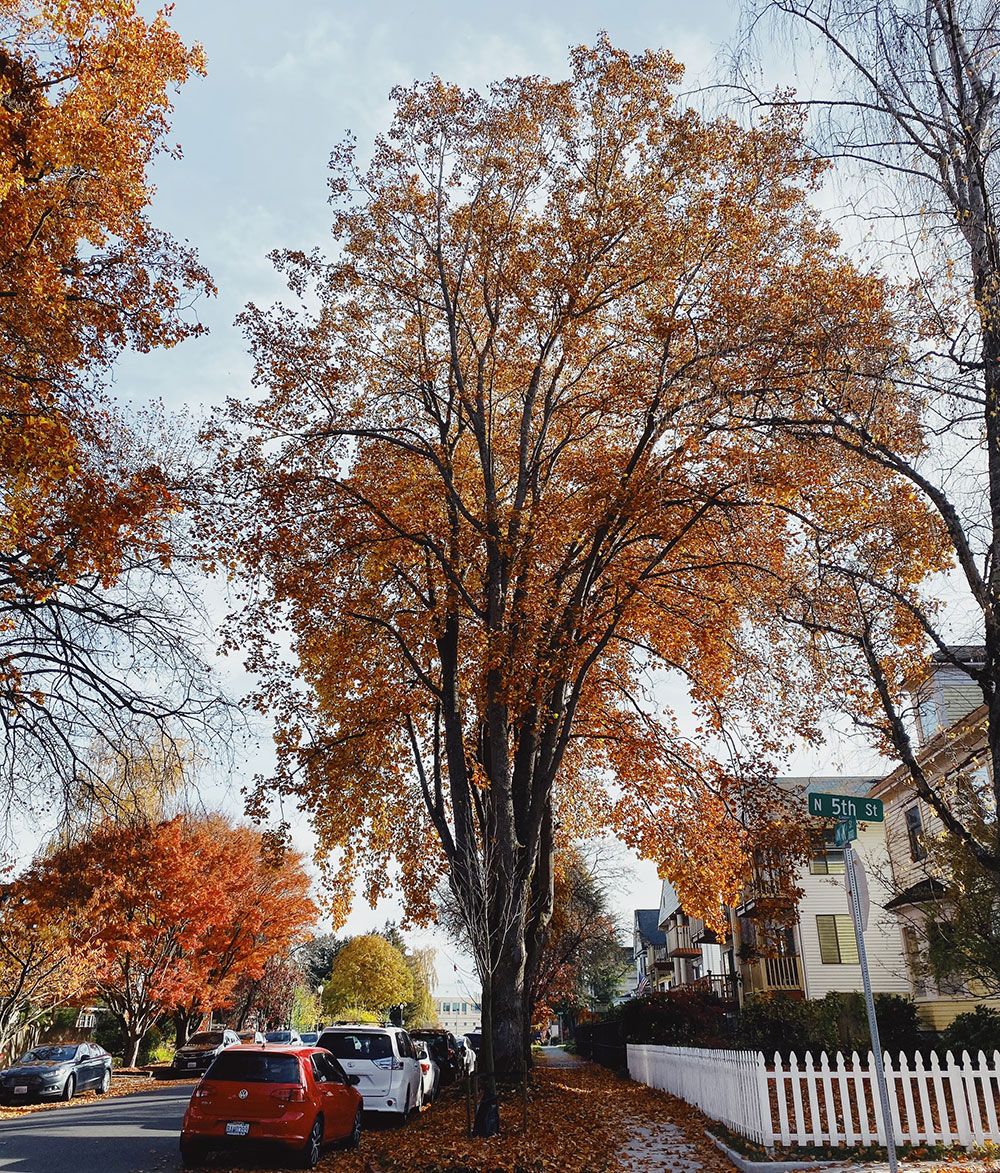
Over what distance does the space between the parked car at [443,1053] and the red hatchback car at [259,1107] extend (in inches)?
590

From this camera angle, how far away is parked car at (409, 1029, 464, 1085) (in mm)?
27266

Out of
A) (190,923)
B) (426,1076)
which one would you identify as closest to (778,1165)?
(426,1076)

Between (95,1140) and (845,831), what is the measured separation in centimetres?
1275

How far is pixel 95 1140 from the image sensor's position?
47.0 feet

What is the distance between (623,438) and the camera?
20.1m

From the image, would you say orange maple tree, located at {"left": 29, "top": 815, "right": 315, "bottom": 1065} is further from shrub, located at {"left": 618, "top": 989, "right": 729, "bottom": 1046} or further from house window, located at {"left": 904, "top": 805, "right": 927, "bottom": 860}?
house window, located at {"left": 904, "top": 805, "right": 927, "bottom": 860}

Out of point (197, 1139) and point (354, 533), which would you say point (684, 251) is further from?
point (197, 1139)

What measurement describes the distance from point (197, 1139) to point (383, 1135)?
499cm

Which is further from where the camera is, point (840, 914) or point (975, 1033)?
point (840, 914)

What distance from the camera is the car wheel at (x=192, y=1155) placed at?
11758 mm

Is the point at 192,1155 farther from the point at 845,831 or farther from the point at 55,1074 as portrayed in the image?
the point at 55,1074

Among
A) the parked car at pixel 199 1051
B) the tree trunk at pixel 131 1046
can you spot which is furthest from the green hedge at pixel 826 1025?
the tree trunk at pixel 131 1046

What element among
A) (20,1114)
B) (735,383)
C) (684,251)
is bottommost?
(20,1114)

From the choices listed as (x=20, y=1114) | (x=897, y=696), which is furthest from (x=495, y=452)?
(x=20, y=1114)
